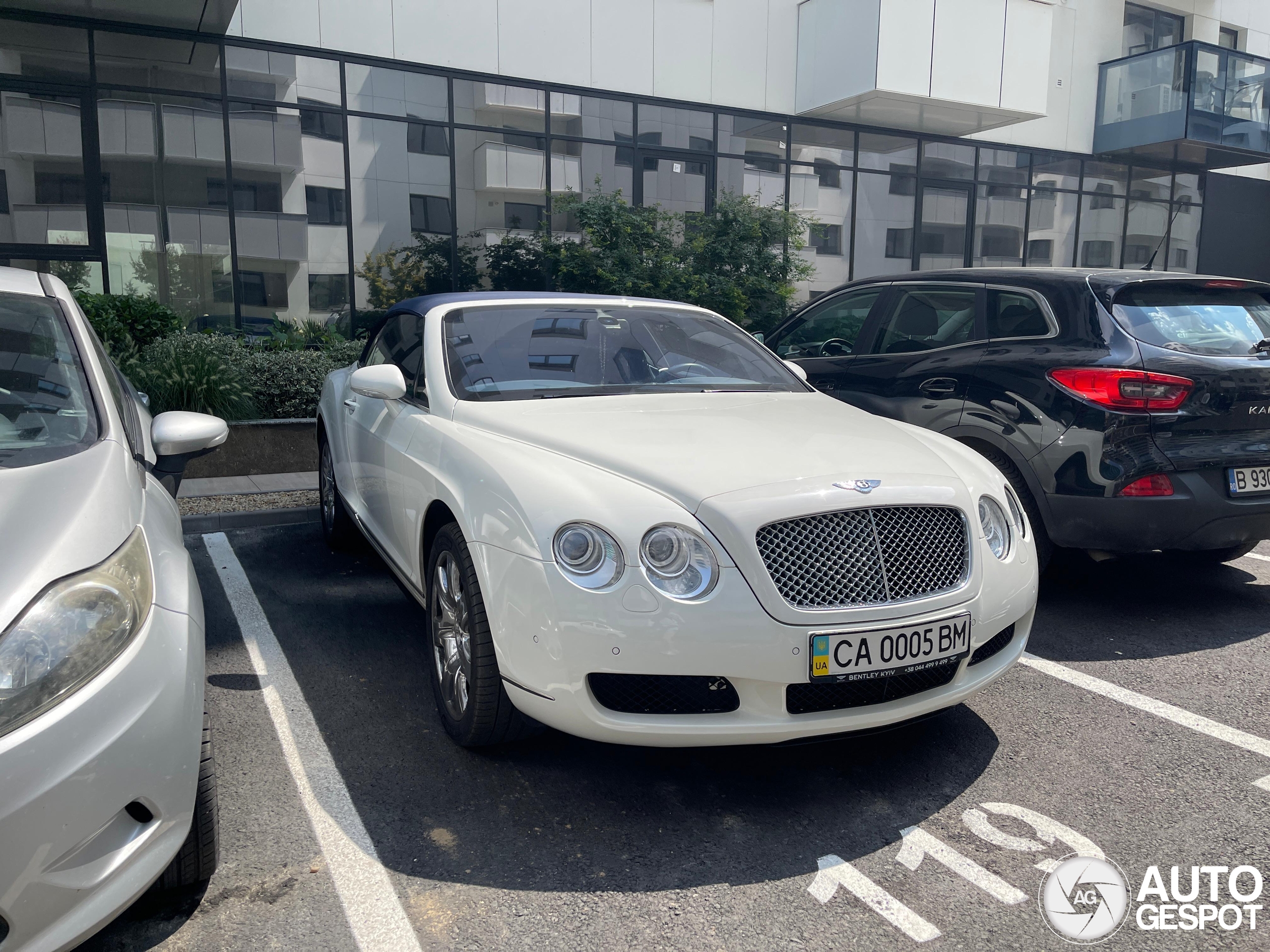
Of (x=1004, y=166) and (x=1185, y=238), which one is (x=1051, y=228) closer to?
(x=1004, y=166)

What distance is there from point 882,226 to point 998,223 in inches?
103

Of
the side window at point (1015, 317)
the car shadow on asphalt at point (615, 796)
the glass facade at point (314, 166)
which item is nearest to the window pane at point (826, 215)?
the glass facade at point (314, 166)

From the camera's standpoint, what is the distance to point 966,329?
529 cm

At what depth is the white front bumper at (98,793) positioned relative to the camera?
1786mm

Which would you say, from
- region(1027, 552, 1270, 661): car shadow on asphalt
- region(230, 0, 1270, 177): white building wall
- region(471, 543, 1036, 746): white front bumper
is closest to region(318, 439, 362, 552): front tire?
region(471, 543, 1036, 746): white front bumper

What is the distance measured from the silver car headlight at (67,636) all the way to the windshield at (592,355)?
1836 millimetres

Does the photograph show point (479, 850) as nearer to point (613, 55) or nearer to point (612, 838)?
point (612, 838)

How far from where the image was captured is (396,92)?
1241 centimetres

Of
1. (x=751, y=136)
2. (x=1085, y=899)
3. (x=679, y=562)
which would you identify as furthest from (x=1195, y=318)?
(x=751, y=136)

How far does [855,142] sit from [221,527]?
12.6 metres

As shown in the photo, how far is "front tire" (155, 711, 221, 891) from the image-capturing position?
235 centimetres

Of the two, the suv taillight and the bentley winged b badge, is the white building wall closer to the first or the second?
the suv taillight

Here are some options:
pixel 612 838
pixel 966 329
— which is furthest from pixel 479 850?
pixel 966 329

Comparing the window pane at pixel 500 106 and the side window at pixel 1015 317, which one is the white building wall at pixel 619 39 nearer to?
the window pane at pixel 500 106
